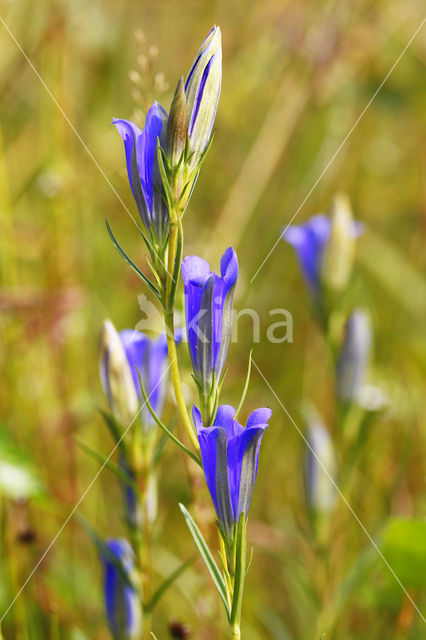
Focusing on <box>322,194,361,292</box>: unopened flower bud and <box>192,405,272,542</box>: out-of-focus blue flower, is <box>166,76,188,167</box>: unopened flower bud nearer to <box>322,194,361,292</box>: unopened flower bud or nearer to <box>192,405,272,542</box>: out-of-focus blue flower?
<box>192,405,272,542</box>: out-of-focus blue flower

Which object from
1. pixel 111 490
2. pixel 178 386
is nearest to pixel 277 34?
pixel 111 490

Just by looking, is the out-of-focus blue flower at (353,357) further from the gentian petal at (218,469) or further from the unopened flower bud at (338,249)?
the gentian petal at (218,469)

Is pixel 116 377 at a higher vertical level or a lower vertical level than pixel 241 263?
lower

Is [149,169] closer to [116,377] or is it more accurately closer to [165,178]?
[165,178]

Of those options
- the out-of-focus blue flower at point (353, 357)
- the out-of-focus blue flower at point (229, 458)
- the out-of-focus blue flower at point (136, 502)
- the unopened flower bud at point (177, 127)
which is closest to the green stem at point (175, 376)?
the out-of-focus blue flower at point (229, 458)

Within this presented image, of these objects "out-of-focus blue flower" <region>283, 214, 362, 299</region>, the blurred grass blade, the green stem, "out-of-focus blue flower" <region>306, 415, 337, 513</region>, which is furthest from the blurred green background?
the green stem

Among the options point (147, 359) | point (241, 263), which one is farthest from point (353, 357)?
point (241, 263)
